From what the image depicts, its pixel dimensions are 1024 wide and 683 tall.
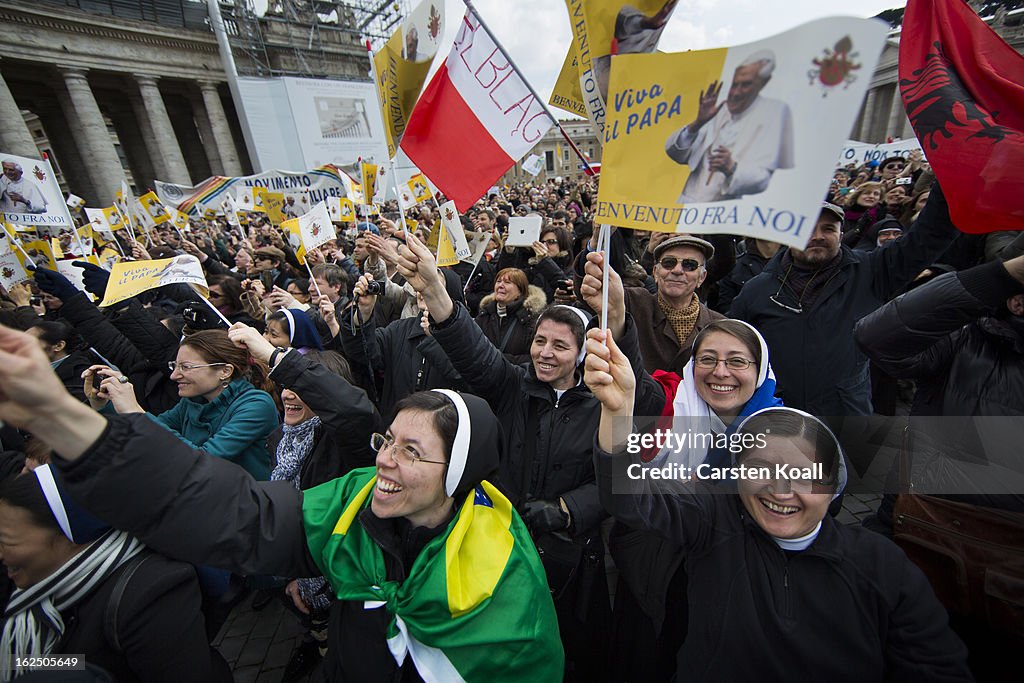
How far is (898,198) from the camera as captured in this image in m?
5.83

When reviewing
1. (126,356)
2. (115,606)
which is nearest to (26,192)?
(126,356)

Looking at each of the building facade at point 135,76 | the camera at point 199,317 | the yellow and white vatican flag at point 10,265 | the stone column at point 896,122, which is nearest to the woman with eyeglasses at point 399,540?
the camera at point 199,317

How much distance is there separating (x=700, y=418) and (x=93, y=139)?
32804 mm

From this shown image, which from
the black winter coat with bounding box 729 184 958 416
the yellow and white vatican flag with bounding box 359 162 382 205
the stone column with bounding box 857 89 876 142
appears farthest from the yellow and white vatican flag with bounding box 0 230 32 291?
the stone column with bounding box 857 89 876 142

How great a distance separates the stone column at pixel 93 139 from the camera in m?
23.0

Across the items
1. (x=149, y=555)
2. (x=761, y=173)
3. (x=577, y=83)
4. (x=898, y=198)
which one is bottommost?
(x=149, y=555)

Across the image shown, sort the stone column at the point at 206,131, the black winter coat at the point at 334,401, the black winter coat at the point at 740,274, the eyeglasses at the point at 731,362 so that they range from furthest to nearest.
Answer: the stone column at the point at 206,131
the black winter coat at the point at 740,274
the eyeglasses at the point at 731,362
the black winter coat at the point at 334,401

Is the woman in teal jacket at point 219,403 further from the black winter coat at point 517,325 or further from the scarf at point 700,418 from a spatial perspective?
the scarf at point 700,418

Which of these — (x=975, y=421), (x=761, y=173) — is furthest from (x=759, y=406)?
(x=761, y=173)

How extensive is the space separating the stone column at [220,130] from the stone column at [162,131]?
8.90ft

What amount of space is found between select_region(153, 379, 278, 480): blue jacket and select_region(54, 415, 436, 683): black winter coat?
1235mm

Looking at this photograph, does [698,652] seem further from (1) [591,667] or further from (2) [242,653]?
(2) [242,653]

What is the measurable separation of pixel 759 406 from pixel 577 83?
2008mm

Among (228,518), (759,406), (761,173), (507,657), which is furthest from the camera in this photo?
(759,406)
